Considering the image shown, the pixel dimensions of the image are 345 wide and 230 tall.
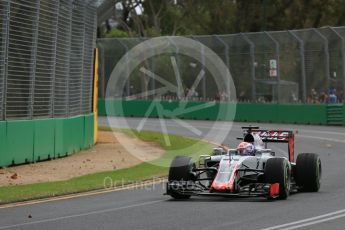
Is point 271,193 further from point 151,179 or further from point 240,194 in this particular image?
point 151,179

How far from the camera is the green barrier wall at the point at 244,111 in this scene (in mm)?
41531

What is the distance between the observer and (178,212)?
12648 mm

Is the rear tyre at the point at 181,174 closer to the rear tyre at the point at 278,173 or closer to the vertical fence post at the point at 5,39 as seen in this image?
the rear tyre at the point at 278,173

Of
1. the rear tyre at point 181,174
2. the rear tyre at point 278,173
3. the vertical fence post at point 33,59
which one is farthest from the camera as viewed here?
the vertical fence post at point 33,59

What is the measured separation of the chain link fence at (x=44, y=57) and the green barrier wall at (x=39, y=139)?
28 centimetres

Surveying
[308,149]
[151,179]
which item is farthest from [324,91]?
[151,179]

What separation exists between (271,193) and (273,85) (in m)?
30.7

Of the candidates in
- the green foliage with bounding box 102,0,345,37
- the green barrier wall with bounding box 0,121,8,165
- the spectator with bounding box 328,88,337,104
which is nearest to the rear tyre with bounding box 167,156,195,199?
the green barrier wall with bounding box 0,121,8,165

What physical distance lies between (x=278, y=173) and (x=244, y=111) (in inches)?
1235

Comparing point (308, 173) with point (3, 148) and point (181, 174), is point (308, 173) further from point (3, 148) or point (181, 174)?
point (3, 148)

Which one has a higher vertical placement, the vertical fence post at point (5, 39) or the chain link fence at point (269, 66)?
the chain link fence at point (269, 66)

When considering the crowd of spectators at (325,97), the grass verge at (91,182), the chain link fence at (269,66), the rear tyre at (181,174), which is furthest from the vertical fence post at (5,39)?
the crowd of spectators at (325,97)

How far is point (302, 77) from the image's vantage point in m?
41.9

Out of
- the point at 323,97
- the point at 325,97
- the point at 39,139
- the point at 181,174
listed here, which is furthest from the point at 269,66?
the point at 181,174
